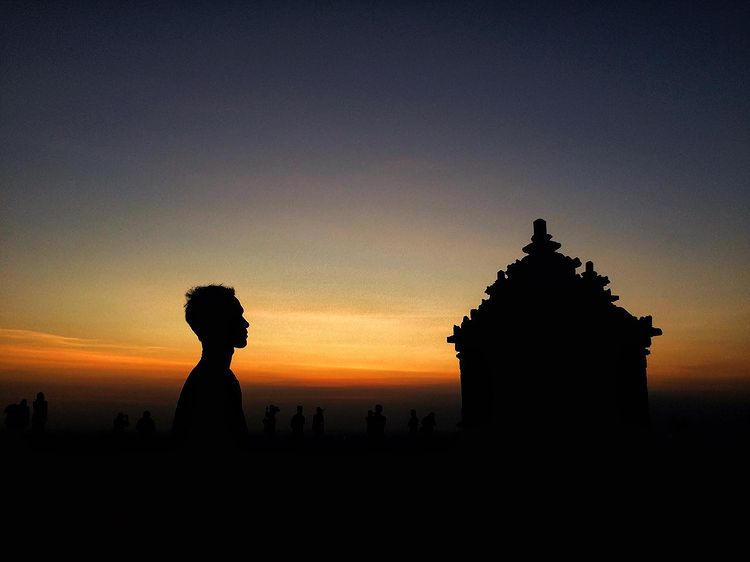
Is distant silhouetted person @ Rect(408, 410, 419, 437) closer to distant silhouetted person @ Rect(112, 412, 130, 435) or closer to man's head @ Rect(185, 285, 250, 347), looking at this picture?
distant silhouetted person @ Rect(112, 412, 130, 435)

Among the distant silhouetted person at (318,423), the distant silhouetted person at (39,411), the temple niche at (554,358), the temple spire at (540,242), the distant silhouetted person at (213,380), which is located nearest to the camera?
the distant silhouetted person at (213,380)

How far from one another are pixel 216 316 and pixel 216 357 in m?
0.29

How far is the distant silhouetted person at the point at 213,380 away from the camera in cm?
346

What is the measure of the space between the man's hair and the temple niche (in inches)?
455

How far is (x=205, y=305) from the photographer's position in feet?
12.4

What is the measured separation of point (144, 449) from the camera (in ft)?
75.5

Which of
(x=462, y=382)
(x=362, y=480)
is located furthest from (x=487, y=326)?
(x=362, y=480)

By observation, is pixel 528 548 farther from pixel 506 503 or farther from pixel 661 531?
pixel 506 503

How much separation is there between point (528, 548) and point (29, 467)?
1543cm

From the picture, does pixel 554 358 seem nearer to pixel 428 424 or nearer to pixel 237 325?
pixel 237 325

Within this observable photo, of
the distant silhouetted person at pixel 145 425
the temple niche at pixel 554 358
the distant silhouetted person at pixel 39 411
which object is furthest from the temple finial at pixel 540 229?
the distant silhouetted person at pixel 39 411

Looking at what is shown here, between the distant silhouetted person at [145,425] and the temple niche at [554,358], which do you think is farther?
the distant silhouetted person at [145,425]

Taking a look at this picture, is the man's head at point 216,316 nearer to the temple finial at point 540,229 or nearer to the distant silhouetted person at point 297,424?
the temple finial at point 540,229

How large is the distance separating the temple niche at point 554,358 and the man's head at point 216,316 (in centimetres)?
1147
